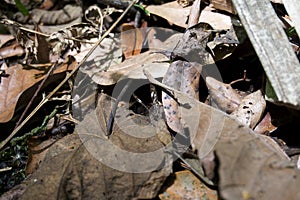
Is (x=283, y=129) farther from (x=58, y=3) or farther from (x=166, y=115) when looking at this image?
(x=58, y=3)

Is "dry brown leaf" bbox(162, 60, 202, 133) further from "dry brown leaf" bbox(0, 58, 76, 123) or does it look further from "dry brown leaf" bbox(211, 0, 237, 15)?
"dry brown leaf" bbox(0, 58, 76, 123)

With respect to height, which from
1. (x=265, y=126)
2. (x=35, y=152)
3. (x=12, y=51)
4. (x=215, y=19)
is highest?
(x=215, y=19)

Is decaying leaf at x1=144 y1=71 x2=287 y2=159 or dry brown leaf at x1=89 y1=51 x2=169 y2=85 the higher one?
dry brown leaf at x1=89 y1=51 x2=169 y2=85

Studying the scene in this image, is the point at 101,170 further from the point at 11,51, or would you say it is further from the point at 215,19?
the point at 11,51

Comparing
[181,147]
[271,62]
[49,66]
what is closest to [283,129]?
→ [271,62]

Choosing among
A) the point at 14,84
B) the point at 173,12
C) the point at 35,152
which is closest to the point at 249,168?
the point at 35,152

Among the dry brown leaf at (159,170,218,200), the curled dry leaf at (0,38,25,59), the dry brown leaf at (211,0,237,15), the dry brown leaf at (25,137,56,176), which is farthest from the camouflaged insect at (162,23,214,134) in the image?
the curled dry leaf at (0,38,25,59)
